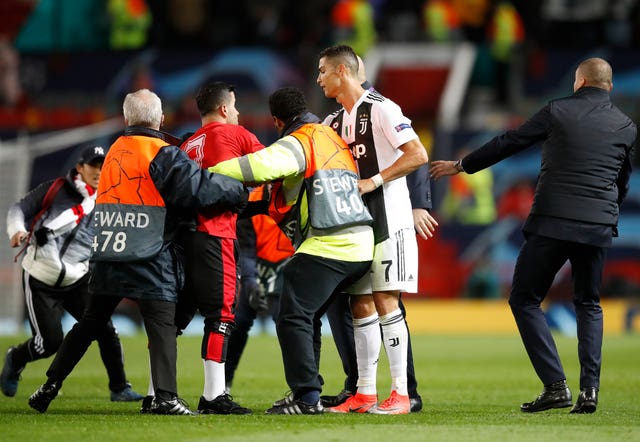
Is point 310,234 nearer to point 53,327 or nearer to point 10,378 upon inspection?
point 53,327

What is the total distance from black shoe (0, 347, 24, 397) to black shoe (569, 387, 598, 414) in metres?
4.52

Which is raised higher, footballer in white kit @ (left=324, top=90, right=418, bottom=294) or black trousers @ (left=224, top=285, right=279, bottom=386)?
footballer in white kit @ (left=324, top=90, right=418, bottom=294)

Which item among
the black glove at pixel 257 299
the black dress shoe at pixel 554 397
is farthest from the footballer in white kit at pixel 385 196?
the black glove at pixel 257 299

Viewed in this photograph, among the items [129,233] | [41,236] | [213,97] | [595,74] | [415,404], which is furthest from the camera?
[41,236]

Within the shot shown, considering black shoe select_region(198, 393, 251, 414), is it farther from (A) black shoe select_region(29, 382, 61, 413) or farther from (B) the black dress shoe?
(B) the black dress shoe

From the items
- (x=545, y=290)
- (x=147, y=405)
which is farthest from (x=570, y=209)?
(x=147, y=405)

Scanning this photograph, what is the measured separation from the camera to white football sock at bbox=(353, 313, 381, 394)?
8133 millimetres

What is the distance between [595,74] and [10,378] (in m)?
5.22

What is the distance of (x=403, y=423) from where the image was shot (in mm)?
7348

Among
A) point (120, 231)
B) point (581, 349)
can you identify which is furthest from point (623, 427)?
point (120, 231)

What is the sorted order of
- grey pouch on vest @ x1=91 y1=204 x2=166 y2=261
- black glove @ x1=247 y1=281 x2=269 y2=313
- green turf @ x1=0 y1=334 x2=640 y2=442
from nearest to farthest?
green turf @ x1=0 y1=334 x2=640 y2=442
grey pouch on vest @ x1=91 y1=204 x2=166 y2=261
black glove @ x1=247 y1=281 x2=269 y2=313

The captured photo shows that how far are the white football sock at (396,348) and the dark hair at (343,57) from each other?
5.56ft

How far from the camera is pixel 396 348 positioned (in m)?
8.02

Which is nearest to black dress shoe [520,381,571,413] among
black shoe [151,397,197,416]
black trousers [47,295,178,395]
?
black shoe [151,397,197,416]
